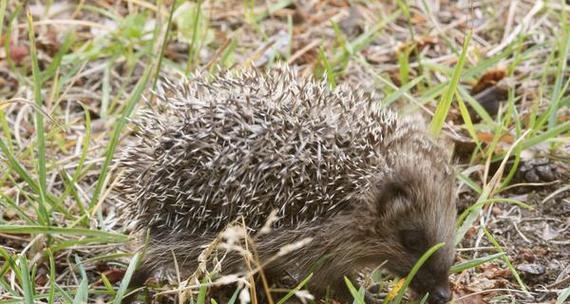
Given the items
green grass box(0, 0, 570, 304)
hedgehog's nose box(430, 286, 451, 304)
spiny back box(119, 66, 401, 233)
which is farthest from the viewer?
green grass box(0, 0, 570, 304)

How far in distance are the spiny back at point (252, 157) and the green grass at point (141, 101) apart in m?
0.39

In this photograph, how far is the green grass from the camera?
5.26 metres

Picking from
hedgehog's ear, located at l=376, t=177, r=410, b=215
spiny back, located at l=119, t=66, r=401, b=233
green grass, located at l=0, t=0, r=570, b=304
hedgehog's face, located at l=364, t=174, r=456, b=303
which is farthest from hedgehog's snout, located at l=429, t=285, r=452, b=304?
spiny back, located at l=119, t=66, r=401, b=233

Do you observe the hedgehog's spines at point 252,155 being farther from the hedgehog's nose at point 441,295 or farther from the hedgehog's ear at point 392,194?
the hedgehog's nose at point 441,295

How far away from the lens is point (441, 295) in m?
4.82

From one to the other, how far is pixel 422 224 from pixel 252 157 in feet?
3.13

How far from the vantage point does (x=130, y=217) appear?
202 inches

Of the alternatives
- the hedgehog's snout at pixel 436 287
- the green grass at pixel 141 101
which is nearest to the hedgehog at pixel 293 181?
the hedgehog's snout at pixel 436 287

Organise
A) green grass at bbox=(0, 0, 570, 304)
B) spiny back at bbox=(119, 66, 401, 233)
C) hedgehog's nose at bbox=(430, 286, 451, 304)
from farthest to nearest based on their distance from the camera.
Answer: green grass at bbox=(0, 0, 570, 304) < hedgehog's nose at bbox=(430, 286, 451, 304) < spiny back at bbox=(119, 66, 401, 233)

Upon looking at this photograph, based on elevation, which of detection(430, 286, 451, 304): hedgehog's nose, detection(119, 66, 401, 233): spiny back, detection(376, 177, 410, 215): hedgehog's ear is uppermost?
detection(119, 66, 401, 233): spiny back

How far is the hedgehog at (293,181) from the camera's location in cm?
475

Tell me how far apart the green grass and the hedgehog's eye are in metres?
0.29

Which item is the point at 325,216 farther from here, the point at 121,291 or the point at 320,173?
the point at 121,291

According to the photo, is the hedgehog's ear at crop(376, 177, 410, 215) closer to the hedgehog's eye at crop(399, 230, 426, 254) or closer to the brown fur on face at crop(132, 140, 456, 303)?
the brown fur on face at crop(132, 140, 456, 303)
